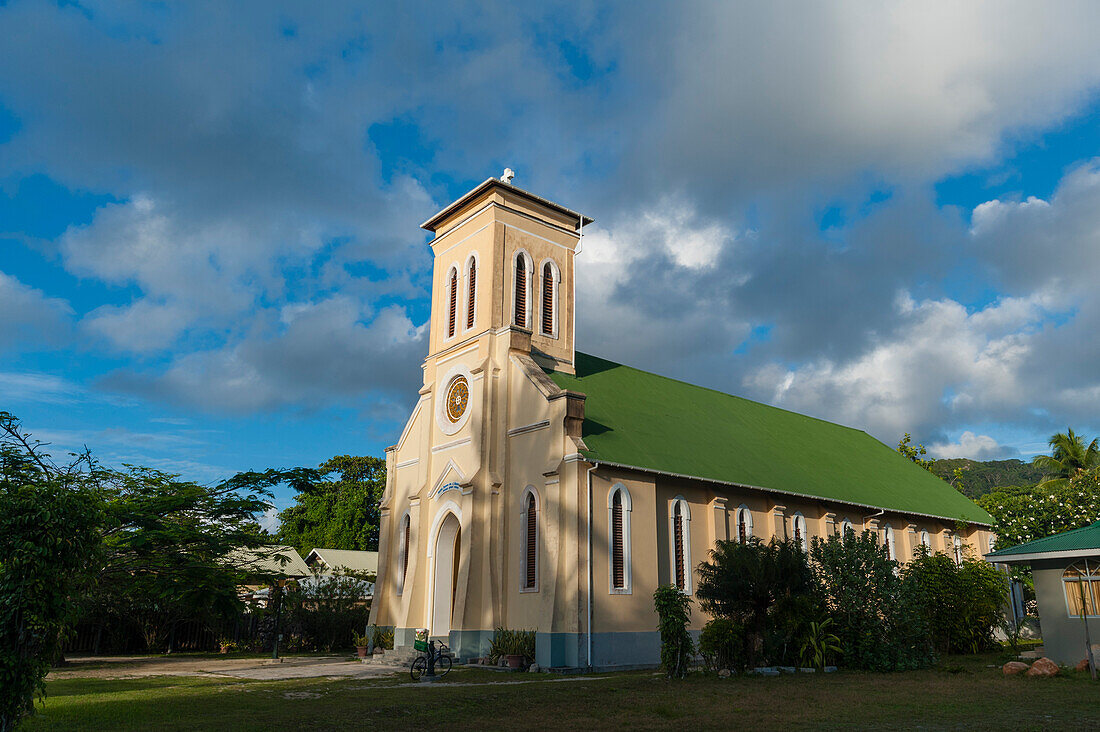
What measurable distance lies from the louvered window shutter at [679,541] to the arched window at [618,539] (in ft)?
8.61

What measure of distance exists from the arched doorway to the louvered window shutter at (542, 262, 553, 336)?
7.75 m

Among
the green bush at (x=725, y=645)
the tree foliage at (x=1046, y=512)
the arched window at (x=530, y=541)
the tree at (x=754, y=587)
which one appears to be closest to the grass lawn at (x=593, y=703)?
the green bush at (x=725, y=645)

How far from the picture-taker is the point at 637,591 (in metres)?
23.6

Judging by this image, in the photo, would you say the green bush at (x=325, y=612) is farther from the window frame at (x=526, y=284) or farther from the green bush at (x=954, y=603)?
the green bush at (x=954, y=603)

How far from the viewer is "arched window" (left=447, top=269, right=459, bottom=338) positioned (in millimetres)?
30648

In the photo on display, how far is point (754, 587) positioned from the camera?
20.0 m

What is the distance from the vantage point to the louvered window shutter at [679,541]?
1006 inches

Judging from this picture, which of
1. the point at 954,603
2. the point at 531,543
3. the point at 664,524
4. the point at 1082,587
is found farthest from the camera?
the point at 664,524

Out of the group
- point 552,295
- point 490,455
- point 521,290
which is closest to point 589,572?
point 490,455

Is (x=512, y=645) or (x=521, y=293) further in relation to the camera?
(x=521, y=293)

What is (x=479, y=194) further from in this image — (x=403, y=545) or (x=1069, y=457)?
(x=1069, y=457)

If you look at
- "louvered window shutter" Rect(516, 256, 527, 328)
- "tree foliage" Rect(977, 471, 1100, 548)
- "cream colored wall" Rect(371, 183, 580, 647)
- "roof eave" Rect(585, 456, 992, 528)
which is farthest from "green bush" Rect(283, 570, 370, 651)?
"tree foliage" Rect(977, 471, 1100, 548)

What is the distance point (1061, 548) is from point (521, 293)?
18327 mm

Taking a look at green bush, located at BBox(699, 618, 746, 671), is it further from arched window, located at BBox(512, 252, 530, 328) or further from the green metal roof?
arched window, located at BBox(512, 252, 530, 328)
